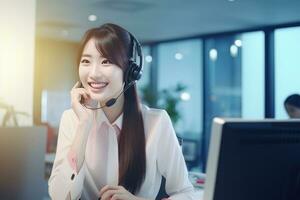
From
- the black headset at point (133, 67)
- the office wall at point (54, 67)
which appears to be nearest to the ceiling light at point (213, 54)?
the office wall at point (54, 67)

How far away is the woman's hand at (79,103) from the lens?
148 centimetres

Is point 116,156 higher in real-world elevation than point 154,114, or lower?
lower

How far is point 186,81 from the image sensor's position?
6828mm

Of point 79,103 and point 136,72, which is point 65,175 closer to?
point 79,103

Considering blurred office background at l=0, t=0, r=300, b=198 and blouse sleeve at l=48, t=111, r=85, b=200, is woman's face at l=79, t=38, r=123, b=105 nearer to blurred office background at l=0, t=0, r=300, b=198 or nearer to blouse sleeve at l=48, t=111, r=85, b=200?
blouse sleeve at l=48, t=111, r=85, b=200

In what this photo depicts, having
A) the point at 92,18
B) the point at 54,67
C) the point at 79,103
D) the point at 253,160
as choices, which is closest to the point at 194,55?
the point at 92,18

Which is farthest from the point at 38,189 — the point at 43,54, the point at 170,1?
the point at 43,54

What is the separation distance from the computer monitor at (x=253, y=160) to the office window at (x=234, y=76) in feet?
16.5

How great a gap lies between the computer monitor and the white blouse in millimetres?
704

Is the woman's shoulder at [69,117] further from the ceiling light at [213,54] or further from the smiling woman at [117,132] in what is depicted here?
the ceiling light at [213,54]

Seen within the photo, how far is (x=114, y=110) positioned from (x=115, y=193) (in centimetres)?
31

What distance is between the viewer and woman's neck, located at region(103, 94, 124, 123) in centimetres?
159

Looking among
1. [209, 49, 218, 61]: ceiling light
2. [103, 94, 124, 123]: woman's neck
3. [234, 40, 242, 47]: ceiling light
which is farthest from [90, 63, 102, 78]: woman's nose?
[209, 49, 218, 61]: ceiling light

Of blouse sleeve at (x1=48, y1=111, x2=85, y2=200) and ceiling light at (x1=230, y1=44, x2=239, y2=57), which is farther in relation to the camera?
ceiling light at (x1=230, y1=44, x2=239, y2=57)
